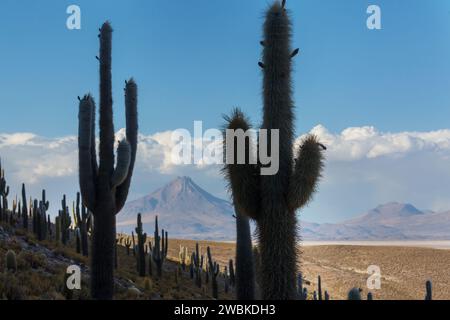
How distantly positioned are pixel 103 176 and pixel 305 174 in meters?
8.44

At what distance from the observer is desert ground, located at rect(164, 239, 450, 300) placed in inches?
1891

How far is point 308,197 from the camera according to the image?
10.8 metres

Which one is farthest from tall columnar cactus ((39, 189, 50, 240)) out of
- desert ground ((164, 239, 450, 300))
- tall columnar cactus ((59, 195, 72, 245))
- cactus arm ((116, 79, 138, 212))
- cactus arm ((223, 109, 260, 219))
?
desert ground ((164, 239, 450, 300))

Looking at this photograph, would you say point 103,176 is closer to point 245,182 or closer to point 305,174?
point 245,182

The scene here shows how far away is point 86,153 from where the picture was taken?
1648 cm

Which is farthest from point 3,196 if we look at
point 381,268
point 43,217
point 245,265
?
point 381,268

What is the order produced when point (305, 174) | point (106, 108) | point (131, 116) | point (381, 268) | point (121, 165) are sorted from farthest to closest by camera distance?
point (381, 268) → point (131, 116) → point (106, 108) → point (121, 165) → point (305, 174)

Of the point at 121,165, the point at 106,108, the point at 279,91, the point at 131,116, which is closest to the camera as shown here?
the point at 279,91

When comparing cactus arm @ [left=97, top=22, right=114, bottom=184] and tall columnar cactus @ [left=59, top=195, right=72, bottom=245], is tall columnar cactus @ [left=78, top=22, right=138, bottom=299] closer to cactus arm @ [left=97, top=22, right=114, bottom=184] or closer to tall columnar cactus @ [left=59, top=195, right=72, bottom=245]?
cactus arm @ [left=97, top=22, right=114, bottom=184]
